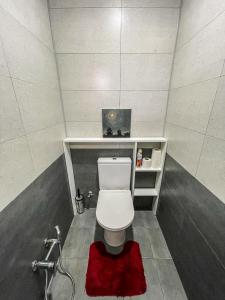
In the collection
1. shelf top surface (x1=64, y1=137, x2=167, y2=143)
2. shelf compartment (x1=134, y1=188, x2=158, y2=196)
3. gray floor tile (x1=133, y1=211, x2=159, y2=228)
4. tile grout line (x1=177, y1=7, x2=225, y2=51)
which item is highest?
tile grout line (x1=177, y1=7, x2=225, y2=51)

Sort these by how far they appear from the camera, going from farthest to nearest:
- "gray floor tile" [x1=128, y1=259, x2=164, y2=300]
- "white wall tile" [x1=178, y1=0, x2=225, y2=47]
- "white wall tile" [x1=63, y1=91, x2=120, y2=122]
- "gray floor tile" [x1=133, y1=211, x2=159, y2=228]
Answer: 1. "gray floor tile" [x1=133, y1=211, x2=159, y2=228]
2. "white wall tile" [x1=63, y1=91, x2=120, y2=122]
3. "gray floor tile" [x1=128, y1=259, x2=164, y2=300]
4. "white wall tile" [x1=178, y1=0, x2=225, y2=47]

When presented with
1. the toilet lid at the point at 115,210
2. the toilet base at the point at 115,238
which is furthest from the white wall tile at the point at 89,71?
the toilet base at the point at 115,238

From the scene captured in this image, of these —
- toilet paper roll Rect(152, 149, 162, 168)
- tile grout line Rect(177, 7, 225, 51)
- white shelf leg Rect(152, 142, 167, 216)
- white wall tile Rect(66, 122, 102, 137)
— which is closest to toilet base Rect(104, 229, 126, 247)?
white shelf leg Rect(152, 142, 167, 216)

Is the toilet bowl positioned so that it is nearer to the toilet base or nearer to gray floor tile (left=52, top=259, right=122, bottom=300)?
the toilet base

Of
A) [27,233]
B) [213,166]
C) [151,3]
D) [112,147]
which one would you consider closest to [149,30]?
[151,3]

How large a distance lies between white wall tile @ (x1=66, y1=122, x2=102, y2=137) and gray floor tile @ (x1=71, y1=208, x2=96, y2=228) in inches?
43.4

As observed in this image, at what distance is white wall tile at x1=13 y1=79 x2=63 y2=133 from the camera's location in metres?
0.79

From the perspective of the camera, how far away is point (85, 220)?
1.66 m

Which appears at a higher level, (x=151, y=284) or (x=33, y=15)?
(x=33, y=15)

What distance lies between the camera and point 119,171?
4.87 feet

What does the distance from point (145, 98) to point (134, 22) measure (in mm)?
648

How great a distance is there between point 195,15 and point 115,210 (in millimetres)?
1705

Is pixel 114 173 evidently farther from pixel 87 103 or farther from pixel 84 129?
pixel 87 103

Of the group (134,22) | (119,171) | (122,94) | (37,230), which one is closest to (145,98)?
(122,94)
